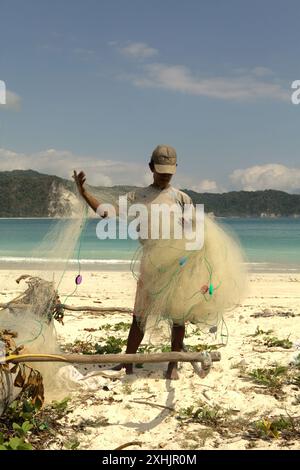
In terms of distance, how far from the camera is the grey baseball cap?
4023mm

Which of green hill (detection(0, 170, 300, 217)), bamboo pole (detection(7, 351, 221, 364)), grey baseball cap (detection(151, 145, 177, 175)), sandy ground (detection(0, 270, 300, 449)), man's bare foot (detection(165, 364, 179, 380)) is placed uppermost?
green hill (detection(0, 170, 300, 217))

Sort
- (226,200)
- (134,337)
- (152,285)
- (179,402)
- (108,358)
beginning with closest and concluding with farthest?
(108,358) → (179,402) → (152,285) → (134,337) → (226,200)

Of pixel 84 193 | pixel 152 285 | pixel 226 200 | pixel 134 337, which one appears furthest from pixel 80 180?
pixel 226 200

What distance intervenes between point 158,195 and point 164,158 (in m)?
0.32

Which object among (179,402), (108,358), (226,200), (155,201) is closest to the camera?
(108,358)

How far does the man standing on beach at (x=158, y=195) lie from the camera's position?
4039 mm

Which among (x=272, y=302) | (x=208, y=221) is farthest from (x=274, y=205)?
(x=208, y=221)

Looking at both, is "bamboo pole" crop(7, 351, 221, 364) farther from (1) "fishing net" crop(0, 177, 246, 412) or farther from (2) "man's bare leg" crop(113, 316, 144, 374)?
(2) "man's bare leg" crop(113, 316, 144, 374)

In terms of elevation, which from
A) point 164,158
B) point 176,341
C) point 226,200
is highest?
point 226,200

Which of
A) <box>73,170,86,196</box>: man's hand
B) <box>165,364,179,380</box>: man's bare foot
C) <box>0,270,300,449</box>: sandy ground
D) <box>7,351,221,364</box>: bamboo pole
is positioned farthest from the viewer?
<box>165,364,179,380</box>: man's bare foot

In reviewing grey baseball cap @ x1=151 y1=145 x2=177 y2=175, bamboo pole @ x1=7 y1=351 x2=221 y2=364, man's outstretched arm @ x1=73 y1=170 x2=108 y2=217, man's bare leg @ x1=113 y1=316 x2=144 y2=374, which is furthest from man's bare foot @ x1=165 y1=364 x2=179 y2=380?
grey baseball cap @ x1=151 y1=145 x2=177 y2=175

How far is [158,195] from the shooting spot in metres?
4.14

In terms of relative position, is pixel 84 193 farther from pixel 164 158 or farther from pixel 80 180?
pixel 164 158
